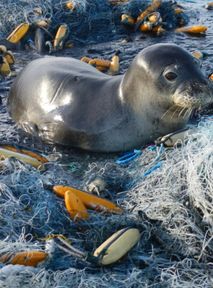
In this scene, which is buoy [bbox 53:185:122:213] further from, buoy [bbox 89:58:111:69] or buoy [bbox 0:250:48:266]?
buoy [bbox 89:58:111:69]

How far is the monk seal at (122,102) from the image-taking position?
7141 mm

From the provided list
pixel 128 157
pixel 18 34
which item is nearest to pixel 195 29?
pixel 18 34

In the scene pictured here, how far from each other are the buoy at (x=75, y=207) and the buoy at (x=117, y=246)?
0.58m

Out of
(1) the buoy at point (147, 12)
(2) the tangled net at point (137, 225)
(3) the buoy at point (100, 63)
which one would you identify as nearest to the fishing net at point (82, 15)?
(1) the buoy at point (147, 12)

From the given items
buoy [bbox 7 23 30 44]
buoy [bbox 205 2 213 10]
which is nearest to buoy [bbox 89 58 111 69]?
buoy [bbox 7 23 30 44]

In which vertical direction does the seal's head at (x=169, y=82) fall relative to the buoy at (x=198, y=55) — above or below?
above

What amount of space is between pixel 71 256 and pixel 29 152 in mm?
2392

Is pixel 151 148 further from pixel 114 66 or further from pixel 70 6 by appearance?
pixel 70 6

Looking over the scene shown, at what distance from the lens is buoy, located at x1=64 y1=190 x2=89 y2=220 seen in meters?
5.68

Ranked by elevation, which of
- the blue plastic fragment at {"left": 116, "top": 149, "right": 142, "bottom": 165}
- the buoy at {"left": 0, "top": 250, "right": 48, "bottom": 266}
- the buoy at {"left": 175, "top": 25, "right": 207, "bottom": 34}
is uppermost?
the buoy at {"left": 0, "top": 250, "right": 48, "bottom": 266}

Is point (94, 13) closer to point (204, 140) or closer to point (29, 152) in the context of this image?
point (29, 152)

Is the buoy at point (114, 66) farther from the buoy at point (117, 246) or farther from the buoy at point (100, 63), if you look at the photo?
the buoy at point (117, 246)

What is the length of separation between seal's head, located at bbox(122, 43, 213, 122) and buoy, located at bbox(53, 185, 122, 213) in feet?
5.57

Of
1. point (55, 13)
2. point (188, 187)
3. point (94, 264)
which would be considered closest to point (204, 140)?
point (188, 187)
